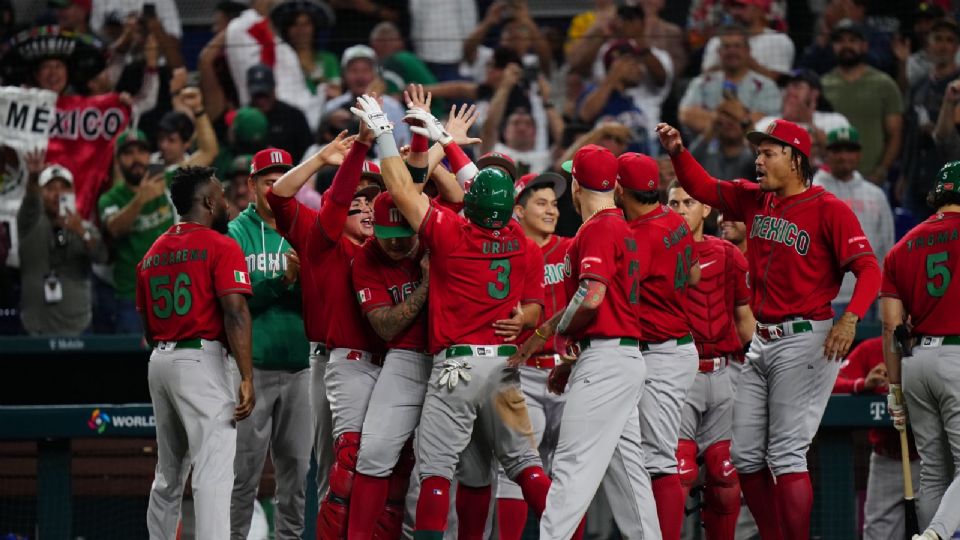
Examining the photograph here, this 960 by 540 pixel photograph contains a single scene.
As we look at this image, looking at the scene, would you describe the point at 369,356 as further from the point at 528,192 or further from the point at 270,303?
the point at 528,192

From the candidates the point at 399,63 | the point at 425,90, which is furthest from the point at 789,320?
the point at 399,63

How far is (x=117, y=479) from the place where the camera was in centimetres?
803

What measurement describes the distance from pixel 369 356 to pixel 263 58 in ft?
16.0

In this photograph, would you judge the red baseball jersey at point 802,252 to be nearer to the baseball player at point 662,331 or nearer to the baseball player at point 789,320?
the baseball player at point 789,320

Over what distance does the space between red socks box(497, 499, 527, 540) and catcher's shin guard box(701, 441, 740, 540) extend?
881 millimetres

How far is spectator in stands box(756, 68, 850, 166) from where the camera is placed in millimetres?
9570

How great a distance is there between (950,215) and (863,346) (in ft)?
4.79

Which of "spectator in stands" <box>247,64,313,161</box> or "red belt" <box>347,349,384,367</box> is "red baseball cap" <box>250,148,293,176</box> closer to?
"red belt" <box>347,349,384,367</box>

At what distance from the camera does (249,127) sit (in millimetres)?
9695

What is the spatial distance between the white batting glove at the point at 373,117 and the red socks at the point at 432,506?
4.85 feet

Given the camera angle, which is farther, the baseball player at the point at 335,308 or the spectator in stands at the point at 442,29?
the spectator in stands at the point at 442,29

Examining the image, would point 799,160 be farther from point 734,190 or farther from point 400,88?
point 400,88

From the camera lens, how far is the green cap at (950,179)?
6.26 meters

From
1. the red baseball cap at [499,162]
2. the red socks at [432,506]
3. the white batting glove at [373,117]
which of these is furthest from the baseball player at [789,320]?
the red socks at [432,506]
